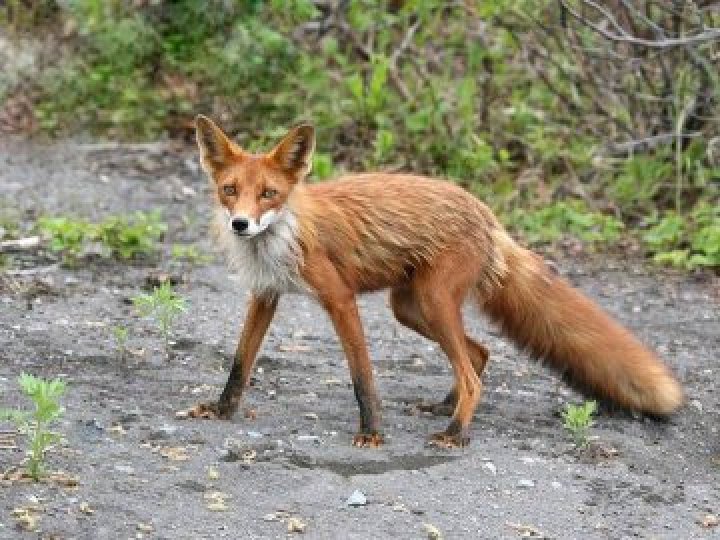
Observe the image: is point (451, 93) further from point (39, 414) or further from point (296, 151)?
point (39, 414)

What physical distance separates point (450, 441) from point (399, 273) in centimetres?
78

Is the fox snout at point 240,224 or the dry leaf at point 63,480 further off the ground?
the fox snout at point 240,224

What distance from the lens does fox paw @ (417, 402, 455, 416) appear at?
6570 mm

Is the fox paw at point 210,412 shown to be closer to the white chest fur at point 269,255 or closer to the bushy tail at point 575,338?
the white chest fur at point 269,255

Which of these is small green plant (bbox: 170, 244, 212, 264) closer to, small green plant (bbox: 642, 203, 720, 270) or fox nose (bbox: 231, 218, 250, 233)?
small green plant (bbox: 642, 203, 720, 270)

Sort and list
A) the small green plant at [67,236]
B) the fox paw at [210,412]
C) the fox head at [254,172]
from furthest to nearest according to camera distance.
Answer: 1. the small green plant at [67,236]
2. the fox paw at [210,412]
3. the fox head at [254,172]

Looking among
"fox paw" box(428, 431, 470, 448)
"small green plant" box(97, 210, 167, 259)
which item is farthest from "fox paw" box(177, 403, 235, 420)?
"small green plant" box(97, 210, 167, 259)

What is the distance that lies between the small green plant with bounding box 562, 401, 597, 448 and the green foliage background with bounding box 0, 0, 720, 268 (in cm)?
387

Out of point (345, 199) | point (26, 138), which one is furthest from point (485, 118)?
A: point (345, 199)

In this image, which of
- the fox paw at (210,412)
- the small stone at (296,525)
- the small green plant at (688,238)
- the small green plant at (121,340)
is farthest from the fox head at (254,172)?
the small green plant at (688,238)

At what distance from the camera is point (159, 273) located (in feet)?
29.1

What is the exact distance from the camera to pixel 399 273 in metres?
6.36

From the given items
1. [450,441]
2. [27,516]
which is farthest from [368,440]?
[27,516]

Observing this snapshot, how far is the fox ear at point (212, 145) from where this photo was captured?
6020 millimetres
